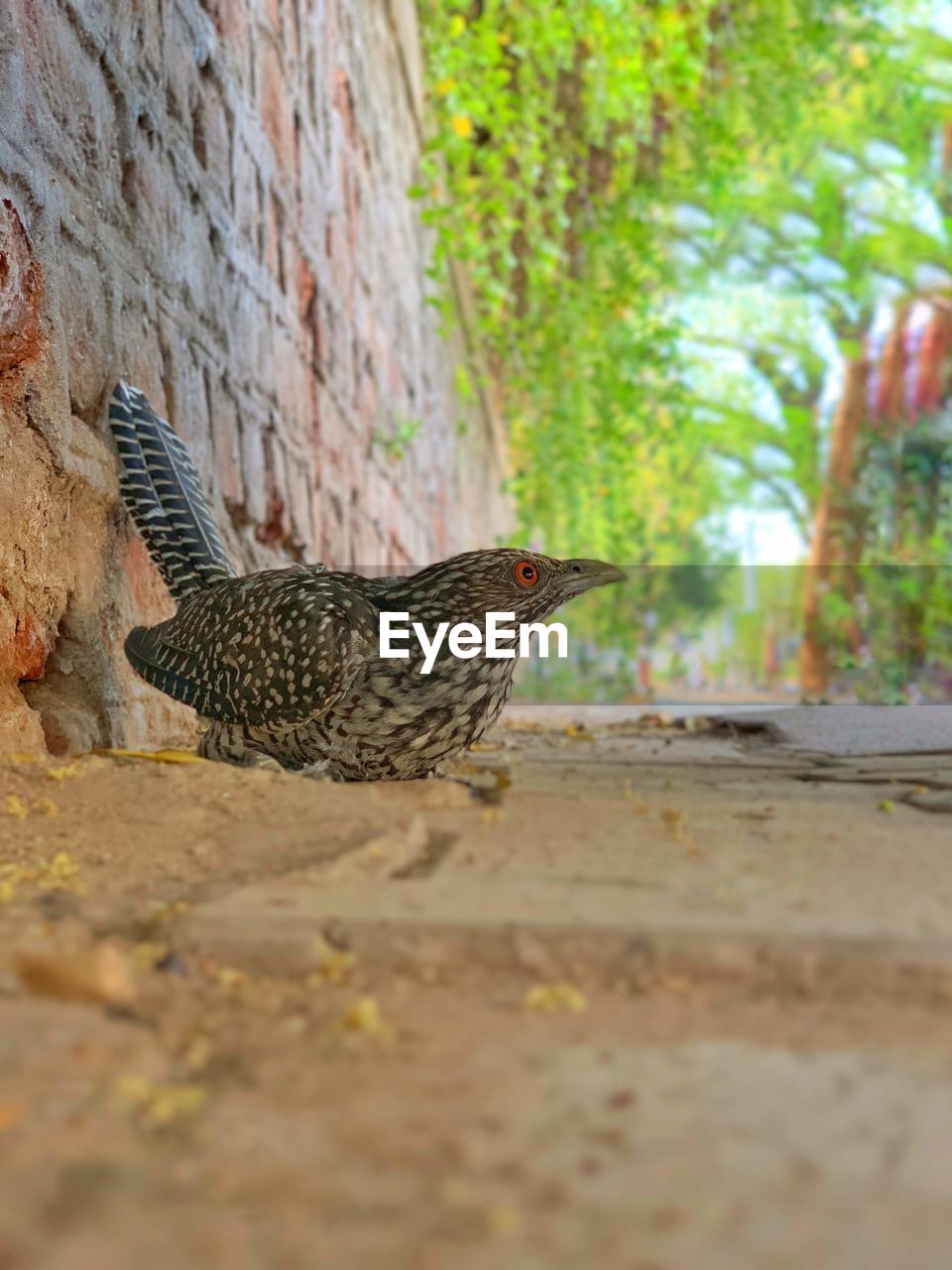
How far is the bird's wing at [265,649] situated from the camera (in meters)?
2.30

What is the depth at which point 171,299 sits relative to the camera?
2.85 m

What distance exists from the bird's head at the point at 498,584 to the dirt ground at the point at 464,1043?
851 mm

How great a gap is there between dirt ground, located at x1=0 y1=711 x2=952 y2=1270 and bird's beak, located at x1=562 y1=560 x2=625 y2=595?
1022 mm

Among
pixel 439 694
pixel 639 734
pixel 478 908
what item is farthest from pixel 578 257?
pixel 478 908

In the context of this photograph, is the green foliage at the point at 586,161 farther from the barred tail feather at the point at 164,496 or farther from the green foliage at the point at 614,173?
the barred tail feather at the point at 164,496

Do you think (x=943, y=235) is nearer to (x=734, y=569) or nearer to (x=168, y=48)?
(x=734, y=569)

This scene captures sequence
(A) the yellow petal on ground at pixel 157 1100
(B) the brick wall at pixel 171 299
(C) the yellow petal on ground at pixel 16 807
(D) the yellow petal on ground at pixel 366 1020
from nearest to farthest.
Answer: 1. (A) the yellow petal on ground at pixel 157 1100
2. (D) the yellow petal on ground at pixel 366 1020
3. (C) the yellow petal on ground at pixel 16 807
4. (B) the brick wall at pixel 171 299

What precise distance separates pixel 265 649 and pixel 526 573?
600 mm

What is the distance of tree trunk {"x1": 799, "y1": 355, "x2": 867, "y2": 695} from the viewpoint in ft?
59.4

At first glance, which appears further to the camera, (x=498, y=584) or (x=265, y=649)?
(x=498, y=584)

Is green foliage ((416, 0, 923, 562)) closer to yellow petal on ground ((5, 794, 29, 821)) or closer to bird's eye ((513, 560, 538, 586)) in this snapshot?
bird's eye ((513, 560, 538, 586))

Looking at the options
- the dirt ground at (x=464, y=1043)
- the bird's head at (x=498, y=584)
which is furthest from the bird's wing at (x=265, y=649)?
the dirt ground at (x=464, y=1043)

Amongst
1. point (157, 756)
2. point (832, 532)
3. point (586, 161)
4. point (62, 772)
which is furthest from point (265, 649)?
point (832, 532)

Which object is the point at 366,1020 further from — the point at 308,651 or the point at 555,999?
the point at 308,651
